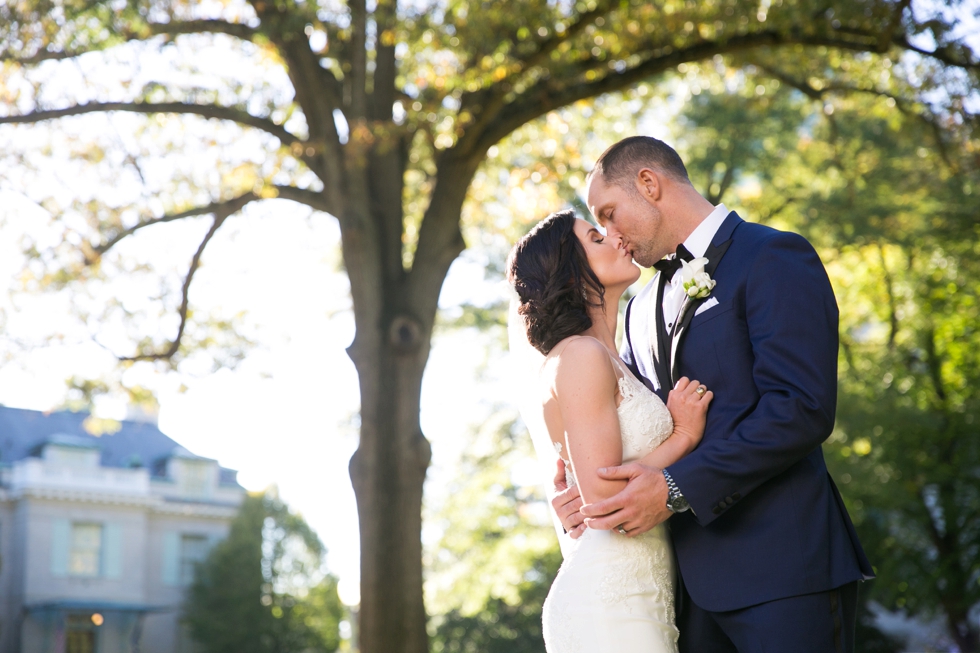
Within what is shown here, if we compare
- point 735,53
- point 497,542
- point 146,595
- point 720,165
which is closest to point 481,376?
point 497,542

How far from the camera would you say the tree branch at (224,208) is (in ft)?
30.8

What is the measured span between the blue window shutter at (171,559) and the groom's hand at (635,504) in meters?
32.8

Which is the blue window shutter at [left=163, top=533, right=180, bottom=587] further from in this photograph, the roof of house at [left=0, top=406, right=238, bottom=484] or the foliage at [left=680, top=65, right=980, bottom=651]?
the foliage at [left=680, top=65, right=980, bottom=651]

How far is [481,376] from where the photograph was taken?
19609 millimetres

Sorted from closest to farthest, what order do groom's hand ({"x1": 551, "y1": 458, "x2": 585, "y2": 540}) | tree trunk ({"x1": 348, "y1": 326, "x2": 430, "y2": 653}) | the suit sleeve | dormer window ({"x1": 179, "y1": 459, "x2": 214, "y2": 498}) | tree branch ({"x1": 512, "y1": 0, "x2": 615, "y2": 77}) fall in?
the suit sleeve → groom's hand ({"x1": 551, "y1": 458, "x2": 585, "y2": 540}) → tree trunk ({"x1": 348, "y1": 326, "x2": 430, "y2": 653}) → tree branch ({"x1": 512, "y1": 0, "x2": 615, "y2": 77}) → dormer window ({"x1": 179, "y1": 459, "x2": 214, "y2": 498})

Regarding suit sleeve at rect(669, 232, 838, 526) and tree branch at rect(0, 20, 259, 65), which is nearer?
suit sleeve at rect(669, 232, 838, 526)

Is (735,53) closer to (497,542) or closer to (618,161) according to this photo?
(618,161)

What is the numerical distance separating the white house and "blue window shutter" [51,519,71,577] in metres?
0.03

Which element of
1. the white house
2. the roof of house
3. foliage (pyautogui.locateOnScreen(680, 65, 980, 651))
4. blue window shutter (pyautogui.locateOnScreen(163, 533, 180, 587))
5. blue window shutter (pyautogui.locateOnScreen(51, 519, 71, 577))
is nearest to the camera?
foliage (pyautogui.locateOnScreen(680, 65, 980, 651))

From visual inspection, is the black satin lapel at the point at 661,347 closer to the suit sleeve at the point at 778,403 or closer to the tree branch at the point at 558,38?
the suit sleeve at the point at 778,403

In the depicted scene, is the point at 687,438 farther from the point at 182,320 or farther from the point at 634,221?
the point at 182,320

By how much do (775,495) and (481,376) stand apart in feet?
54.7

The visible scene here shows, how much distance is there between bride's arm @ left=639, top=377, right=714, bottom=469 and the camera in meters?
3.05

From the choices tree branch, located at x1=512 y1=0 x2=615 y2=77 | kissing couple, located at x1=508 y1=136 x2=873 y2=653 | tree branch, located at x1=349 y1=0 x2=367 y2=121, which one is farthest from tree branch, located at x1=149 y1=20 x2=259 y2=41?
kissing couple, located at x1=508 y1=136 x2=873 y2=653
